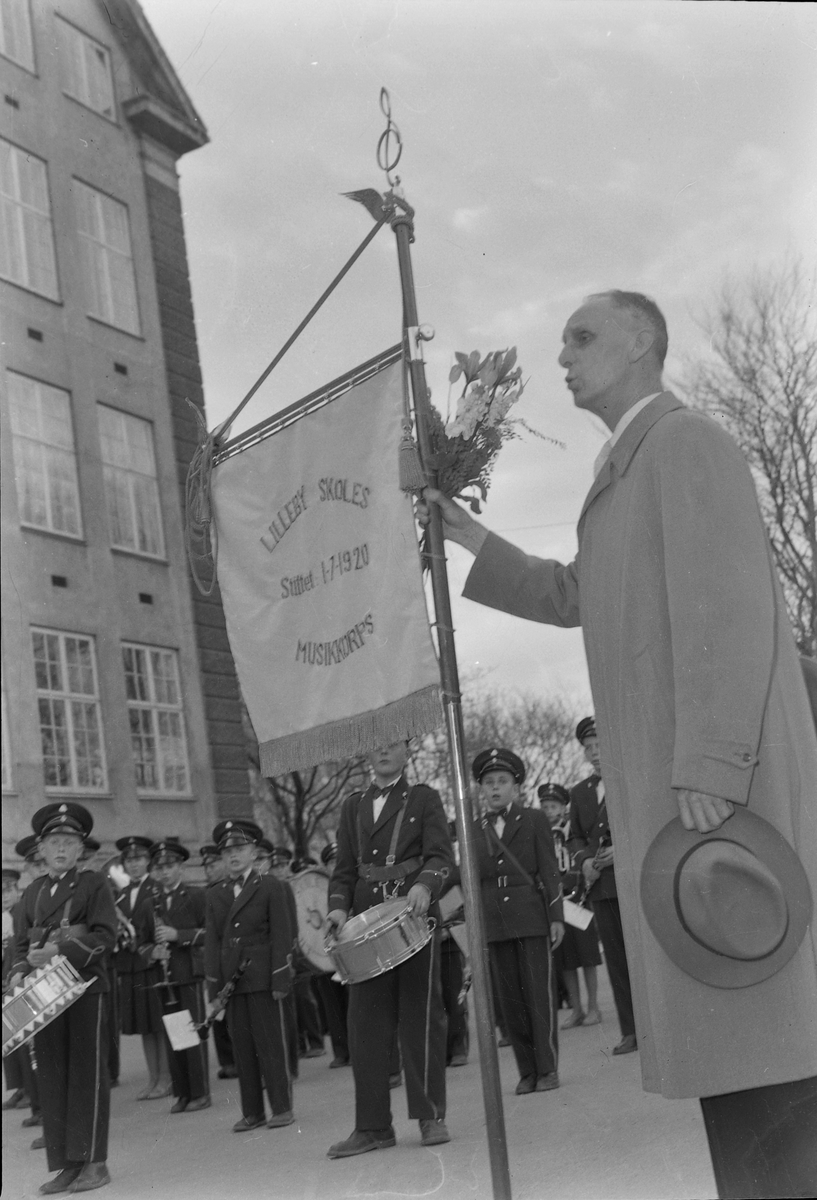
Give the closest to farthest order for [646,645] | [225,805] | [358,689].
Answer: [646,645] < [358,689] < [225,805]

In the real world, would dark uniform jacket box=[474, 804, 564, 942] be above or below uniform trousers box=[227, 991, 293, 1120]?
above

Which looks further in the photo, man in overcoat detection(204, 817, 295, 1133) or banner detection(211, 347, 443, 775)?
man in overcoat detection(204, 817, 295, 1133)

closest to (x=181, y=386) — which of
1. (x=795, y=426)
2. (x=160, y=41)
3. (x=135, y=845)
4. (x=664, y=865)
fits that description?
(x=160, y=41)

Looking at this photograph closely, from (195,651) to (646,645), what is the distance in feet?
19.4

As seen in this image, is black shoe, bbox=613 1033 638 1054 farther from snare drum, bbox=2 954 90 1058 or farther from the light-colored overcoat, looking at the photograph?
the light-colored overcoat

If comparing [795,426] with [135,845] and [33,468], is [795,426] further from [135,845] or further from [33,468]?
[135,845]

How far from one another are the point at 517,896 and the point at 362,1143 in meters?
1.84

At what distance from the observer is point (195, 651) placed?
8.34 metres

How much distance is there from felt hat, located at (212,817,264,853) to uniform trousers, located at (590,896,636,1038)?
6.31 feet

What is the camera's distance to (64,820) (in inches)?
250

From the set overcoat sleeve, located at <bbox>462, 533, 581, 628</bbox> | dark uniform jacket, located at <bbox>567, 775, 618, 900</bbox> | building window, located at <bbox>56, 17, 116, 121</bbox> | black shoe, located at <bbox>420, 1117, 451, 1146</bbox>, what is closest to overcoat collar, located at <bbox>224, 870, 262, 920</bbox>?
dark uniform jacket, located at <bbox>567, 775, 618, 900</bbox>

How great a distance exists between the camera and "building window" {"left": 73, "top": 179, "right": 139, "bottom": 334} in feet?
26.6

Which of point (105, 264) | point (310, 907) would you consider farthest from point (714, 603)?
point (310, 907)

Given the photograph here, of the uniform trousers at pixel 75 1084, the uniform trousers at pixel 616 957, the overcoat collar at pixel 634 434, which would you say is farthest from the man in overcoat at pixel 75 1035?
the overcoat collar at pixel 634 434
